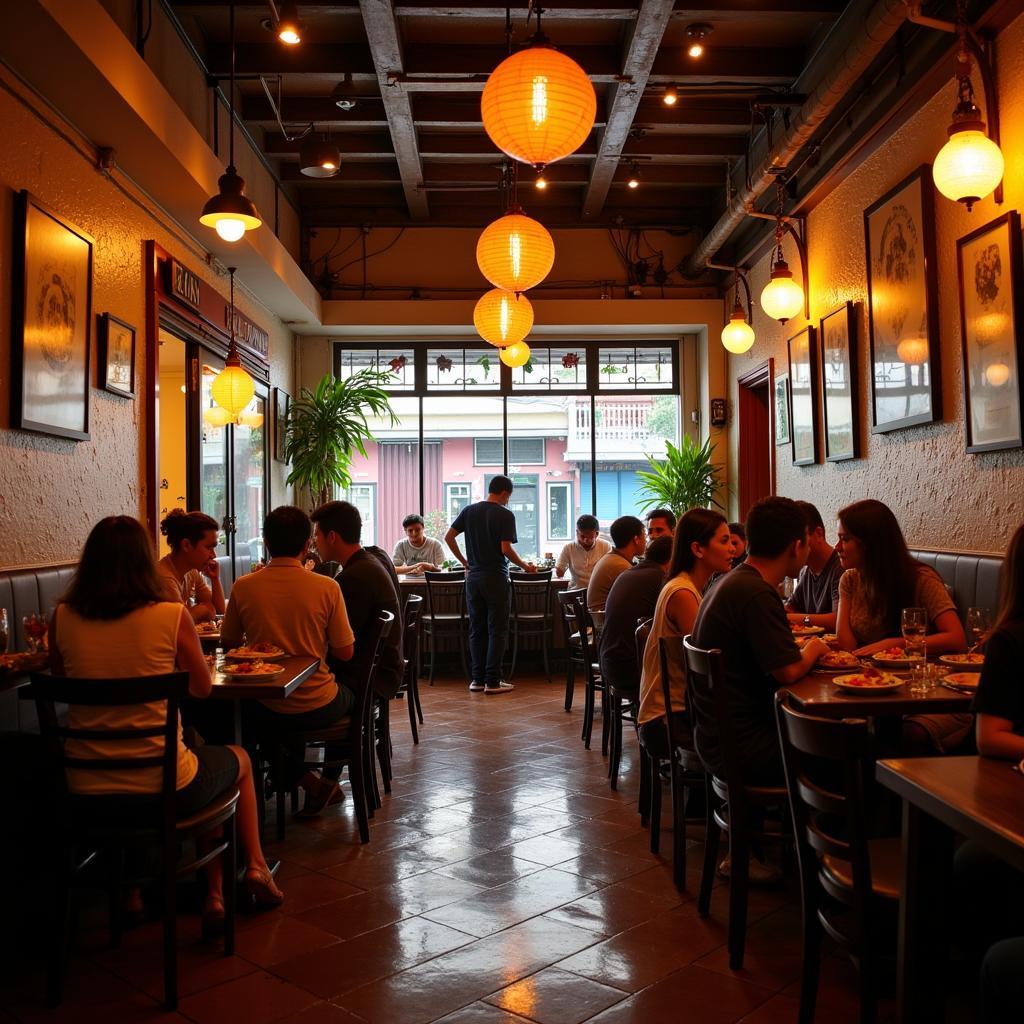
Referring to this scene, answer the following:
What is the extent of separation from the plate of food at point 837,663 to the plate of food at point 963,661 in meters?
0.29

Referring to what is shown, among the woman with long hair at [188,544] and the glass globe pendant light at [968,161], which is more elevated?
the glass globe pendant light at [968,161]

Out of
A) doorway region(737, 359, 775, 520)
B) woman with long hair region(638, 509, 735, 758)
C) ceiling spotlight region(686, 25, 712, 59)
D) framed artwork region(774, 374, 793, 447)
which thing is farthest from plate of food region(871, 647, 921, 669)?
doorway region(737, 359, 775, 520)

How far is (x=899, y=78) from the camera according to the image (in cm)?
531

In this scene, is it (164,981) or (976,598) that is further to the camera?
(976,598)

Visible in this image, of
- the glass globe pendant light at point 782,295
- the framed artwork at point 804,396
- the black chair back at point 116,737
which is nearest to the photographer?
the black chair back at point 116,737

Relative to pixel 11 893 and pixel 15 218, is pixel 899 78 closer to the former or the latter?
pixel 15 218

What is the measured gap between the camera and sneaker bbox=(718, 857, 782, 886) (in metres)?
3.51

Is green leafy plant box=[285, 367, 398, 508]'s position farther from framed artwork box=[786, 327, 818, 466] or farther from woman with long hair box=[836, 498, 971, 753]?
woman with long hair box=[836, 498, 971, 753]

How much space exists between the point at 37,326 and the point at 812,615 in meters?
3.94

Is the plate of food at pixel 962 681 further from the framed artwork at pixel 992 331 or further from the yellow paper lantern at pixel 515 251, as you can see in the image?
the yellow paper lantern at pixel 515 251

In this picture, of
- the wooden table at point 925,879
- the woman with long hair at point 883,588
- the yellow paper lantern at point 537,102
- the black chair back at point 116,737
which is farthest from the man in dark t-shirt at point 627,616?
the wooden table at point 925,879

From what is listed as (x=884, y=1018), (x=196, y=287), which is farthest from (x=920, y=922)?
(x=196, y=287)

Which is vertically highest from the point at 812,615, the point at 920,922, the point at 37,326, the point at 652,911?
the point at 37,326

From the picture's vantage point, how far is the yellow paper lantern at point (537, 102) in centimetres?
386
